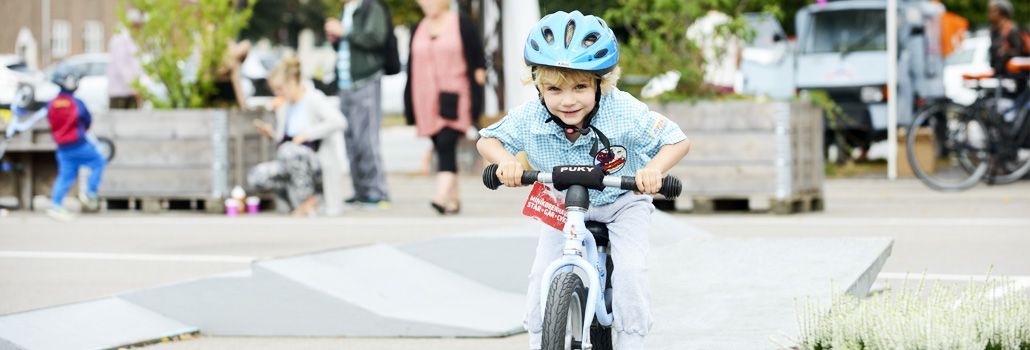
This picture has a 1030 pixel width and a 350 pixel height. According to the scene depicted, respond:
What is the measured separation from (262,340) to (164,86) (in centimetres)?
816

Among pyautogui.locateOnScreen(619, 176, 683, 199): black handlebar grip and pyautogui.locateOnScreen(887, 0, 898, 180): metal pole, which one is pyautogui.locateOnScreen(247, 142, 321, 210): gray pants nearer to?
pyautogui.locateOnScreen(887, 0, 898, 180): metal pole

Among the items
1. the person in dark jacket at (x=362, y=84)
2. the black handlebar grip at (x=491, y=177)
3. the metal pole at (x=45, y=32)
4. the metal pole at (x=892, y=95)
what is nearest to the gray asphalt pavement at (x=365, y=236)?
the person in dark jacket at (x=362, y=84)

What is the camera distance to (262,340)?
302 inches

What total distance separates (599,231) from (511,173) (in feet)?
1.49

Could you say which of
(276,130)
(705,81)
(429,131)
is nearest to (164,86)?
(276,130)

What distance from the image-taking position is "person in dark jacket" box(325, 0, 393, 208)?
15.2 metres

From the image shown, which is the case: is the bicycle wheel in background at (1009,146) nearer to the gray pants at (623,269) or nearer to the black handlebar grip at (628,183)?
the gray pants at (623,269)

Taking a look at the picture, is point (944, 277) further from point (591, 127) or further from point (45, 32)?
point (45, 32)

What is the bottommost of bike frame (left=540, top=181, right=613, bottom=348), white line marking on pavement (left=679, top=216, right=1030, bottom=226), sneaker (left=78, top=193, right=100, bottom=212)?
white line marking on pavement (left=679, top=216, right=1030, bottom=226)

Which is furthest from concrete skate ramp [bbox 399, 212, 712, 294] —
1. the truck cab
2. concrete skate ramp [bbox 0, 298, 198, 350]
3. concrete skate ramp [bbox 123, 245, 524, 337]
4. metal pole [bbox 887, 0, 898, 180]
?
the truck cab

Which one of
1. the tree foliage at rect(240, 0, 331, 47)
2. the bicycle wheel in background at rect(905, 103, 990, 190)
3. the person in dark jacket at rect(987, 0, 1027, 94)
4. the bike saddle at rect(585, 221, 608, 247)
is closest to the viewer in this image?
the bike saddle at rect(585, 221, 608, 247)

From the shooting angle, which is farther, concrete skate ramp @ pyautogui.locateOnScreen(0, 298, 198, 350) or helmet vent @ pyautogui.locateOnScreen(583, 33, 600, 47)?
concrete skate ramp @ pyautogui.locateOnScreen(0, 298, 198, 350)

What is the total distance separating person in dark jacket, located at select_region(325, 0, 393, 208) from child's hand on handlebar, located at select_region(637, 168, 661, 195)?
32.5ft

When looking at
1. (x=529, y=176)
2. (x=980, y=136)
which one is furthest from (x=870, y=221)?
(x=529, y=176)
